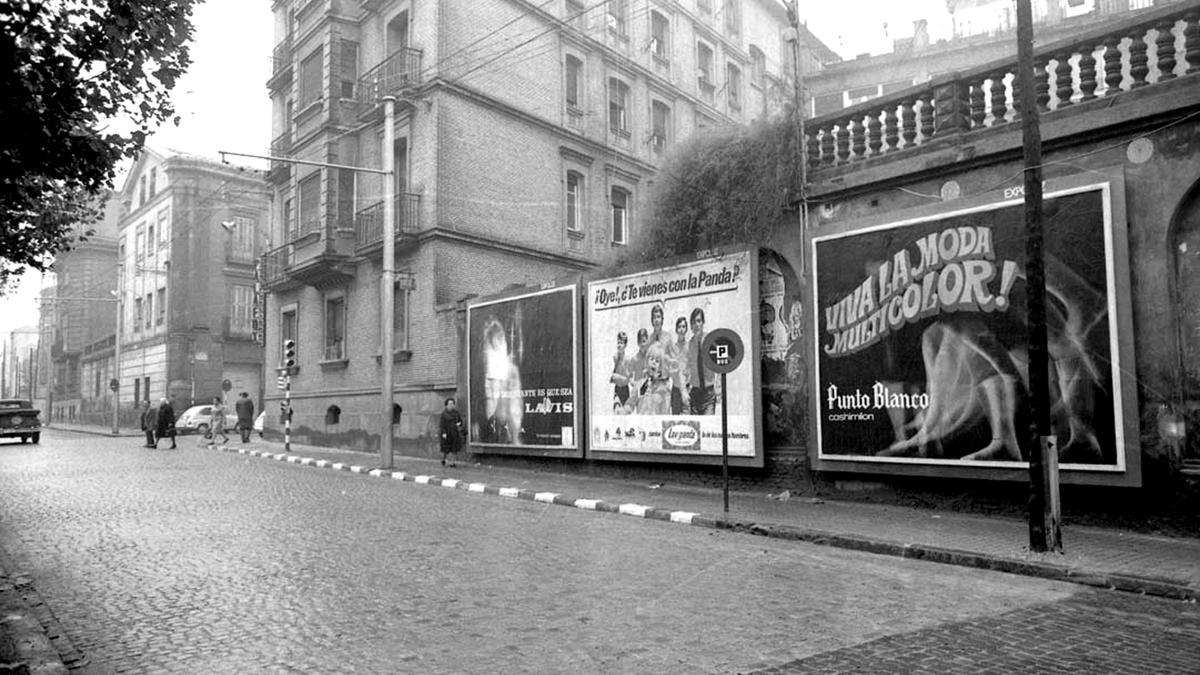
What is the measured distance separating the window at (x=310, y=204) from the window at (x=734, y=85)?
1778 centimetres

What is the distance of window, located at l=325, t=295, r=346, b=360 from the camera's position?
87.5 ft

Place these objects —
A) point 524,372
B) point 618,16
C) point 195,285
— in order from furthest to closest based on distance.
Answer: point 195,285, point 618,16, point 524,372

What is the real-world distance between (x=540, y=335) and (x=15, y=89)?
12.8 meters

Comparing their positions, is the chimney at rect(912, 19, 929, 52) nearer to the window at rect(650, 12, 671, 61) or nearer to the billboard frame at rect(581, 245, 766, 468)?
the window at rect(650, 12, 671, 61)

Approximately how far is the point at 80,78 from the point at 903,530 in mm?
9817

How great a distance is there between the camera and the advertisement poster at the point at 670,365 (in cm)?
1405

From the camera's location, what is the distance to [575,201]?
89.7 feet

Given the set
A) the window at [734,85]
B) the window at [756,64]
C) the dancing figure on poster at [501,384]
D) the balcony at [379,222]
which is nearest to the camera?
the dancing figure on poster at [501,384]

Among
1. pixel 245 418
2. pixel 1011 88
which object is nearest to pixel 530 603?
pixel 1011 88

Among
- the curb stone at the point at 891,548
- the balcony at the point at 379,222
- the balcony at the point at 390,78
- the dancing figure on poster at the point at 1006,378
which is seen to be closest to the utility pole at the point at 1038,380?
the curb stone at the point at 891,548

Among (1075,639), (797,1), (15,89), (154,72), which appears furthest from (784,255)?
(15,89)

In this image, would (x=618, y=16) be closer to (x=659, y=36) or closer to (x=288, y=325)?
(x=659, y=36)

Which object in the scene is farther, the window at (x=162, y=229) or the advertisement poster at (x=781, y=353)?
the window at (x=162, y=229)

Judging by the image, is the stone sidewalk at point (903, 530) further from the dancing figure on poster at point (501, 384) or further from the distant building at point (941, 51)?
the distant building at point (941, 51)
